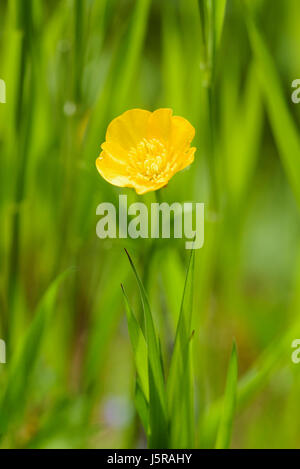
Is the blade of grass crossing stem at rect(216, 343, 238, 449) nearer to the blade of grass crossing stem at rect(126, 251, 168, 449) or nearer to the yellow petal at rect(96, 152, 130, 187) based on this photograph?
the blade of grass crossing stem at rect(126, 251, 168, 449)

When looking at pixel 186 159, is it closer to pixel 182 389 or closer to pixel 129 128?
pixel 129 128

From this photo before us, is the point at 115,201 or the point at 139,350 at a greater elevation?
the point at 115,201

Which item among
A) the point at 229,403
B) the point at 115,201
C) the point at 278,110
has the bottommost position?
the point at 229,403

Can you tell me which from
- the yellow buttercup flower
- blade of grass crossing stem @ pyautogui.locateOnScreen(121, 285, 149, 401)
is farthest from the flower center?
blade of grass crossing stem @ pyautogui.locateOnScreen(121, 285, 149, 401)

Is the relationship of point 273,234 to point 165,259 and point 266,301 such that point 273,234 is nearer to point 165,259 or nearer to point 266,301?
point 266,301

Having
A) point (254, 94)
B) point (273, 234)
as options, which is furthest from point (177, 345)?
point (273, 234)

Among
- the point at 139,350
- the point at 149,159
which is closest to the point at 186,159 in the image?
the point at 149,159
